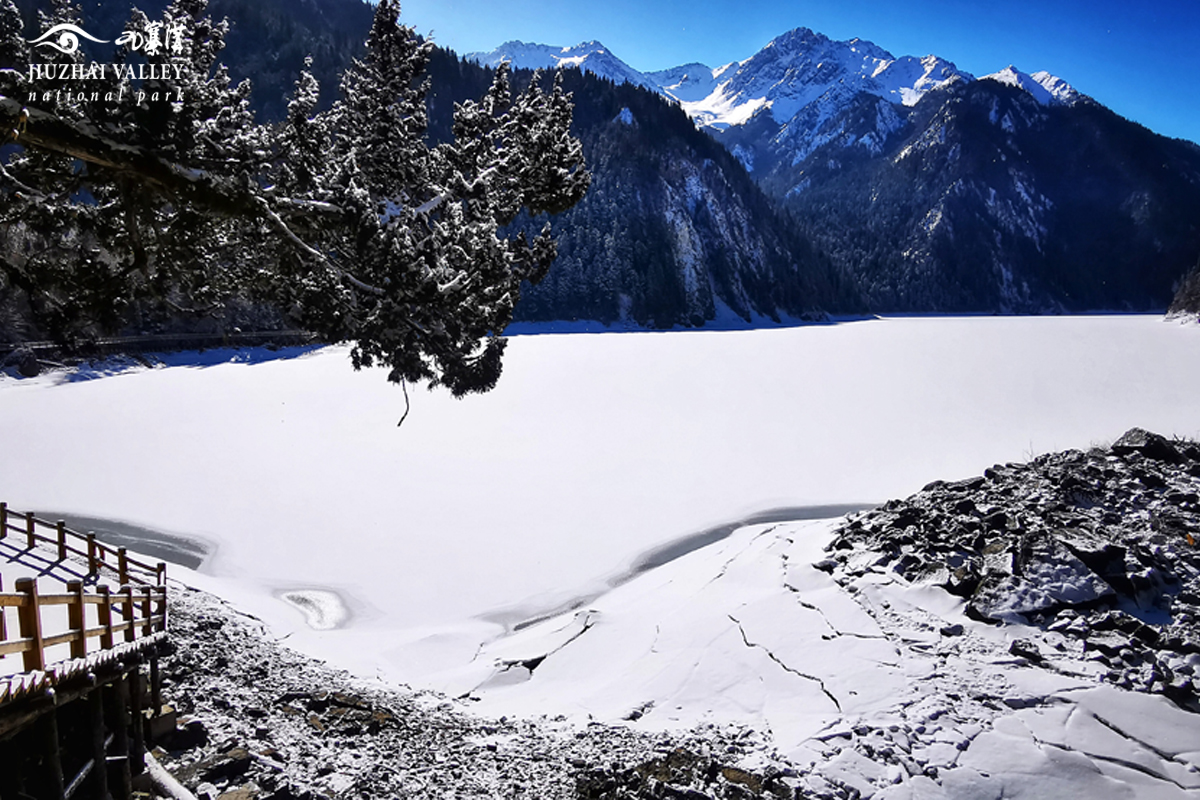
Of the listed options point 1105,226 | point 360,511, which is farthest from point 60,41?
point 1105,226

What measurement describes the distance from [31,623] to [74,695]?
188 centimetres

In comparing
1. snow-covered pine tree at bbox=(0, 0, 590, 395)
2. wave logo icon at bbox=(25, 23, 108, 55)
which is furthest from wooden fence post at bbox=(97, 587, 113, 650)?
wave logo icon at bbox=(25, 23, 108, 55)

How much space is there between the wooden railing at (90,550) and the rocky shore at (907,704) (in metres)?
1.55

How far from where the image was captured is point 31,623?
5.07m

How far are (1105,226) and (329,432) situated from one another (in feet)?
773

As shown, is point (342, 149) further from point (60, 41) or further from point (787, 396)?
point (787, 396)

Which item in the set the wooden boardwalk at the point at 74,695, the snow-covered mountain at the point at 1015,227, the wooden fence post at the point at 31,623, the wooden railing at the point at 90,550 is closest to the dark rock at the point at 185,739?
the wooden boardwalk at the point at 74,695

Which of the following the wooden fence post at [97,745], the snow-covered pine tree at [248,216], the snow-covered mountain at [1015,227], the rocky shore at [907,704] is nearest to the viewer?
the snow-covered pine tree at [248,216]

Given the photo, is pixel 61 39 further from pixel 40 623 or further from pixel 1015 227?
pixel 1015 227

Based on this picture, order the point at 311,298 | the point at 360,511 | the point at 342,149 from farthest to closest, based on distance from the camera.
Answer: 1. the point at 360,511
2. the point at 342,149
3. the point at 311,298

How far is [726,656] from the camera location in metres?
9.12

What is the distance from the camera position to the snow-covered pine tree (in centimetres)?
571

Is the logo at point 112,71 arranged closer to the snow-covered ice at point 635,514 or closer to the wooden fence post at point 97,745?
the wooden fence post at point 97,745

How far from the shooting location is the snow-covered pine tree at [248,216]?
5711 millimetres
